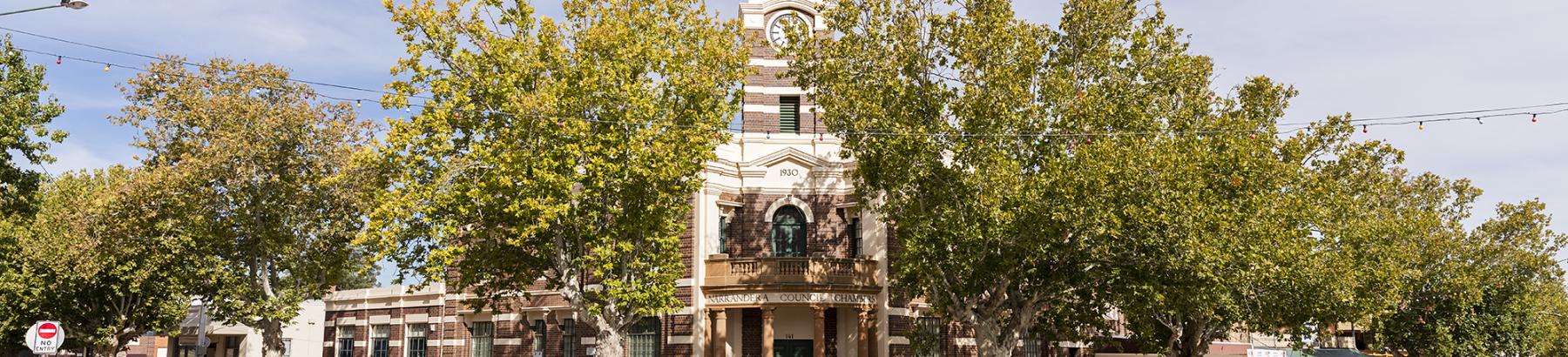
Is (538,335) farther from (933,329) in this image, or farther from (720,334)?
(933,329)

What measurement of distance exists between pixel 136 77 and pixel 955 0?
20002 mm

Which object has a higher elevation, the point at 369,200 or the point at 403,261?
the point at 369,200

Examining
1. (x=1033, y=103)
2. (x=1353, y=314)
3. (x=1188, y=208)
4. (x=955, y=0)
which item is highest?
(x=955, y=0)

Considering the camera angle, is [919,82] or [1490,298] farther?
[1490,298]

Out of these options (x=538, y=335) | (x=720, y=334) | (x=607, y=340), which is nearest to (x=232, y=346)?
(x=538, y=335)

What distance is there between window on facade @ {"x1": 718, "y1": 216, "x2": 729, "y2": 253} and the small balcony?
1.32m

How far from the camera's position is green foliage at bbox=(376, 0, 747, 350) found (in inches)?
874

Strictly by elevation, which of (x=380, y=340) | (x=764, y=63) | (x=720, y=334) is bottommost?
(x=380, y=340)

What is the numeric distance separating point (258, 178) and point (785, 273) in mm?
13140

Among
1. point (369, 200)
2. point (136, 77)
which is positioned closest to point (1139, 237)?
point (369, 200)

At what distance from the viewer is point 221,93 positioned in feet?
89.5

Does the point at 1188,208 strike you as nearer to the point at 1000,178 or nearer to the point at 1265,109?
the point at 1000,178

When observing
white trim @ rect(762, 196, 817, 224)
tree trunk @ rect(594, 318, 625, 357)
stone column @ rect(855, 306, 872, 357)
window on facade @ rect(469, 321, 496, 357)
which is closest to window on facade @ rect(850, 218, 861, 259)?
white trim @ rect(762, 196, 817, 224)

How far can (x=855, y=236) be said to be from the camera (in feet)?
100
